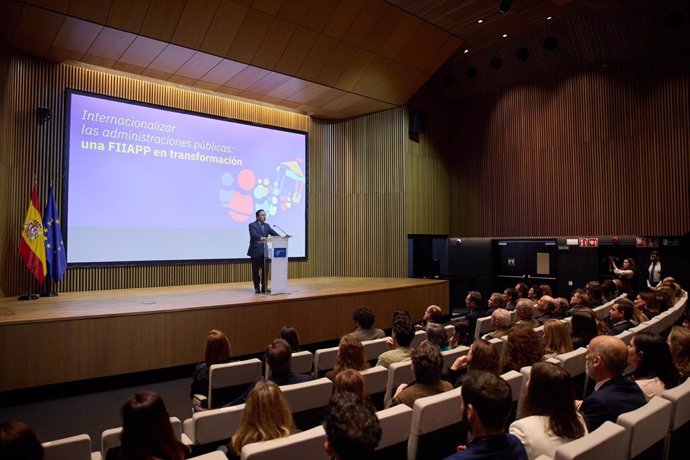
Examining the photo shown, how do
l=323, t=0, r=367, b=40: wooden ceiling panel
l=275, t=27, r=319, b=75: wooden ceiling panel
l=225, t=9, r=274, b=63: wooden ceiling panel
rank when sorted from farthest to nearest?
l=275, t=27, r=319, b=75: wooden ceiling panel → l=323, t=0, r=367, b=40: wooden ceiling panel → l=225, t=9, r=274, b=63: wooden ceiling panel

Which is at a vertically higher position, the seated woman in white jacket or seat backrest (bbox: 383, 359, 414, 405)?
the seated woman in white jacket

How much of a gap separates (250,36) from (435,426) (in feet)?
22.7

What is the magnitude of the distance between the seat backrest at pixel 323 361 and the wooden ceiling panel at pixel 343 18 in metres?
5.96

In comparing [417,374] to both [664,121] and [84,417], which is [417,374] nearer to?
[84,417]

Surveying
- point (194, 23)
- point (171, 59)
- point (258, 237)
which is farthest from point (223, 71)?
point (258, 237)

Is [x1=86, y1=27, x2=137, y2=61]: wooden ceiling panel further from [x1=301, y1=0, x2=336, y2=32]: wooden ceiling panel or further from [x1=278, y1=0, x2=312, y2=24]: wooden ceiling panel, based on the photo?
[x1=301, y1=0, x2=336, y2=32]: wooden ceiling panel

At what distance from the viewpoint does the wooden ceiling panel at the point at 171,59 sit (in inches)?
289

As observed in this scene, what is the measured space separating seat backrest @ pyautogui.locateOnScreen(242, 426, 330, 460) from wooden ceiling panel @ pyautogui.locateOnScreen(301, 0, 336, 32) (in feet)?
23.5

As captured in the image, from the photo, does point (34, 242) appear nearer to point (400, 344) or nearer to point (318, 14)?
point (318, 14)

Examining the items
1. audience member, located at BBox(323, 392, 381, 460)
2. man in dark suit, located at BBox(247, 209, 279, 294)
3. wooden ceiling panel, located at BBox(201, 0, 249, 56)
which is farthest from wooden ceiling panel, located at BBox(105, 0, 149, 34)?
audience member, located at BBox(323, 392, 381, 460)

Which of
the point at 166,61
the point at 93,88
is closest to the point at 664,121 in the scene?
the point at 166,61

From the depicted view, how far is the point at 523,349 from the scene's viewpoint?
3158 millimetres

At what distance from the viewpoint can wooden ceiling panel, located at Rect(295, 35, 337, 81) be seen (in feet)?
27.1

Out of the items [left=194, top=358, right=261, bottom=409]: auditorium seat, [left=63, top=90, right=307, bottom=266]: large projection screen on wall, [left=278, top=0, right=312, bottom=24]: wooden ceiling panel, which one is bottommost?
[left=194, top=358, right=261, bottom=409]: auditorium seat
